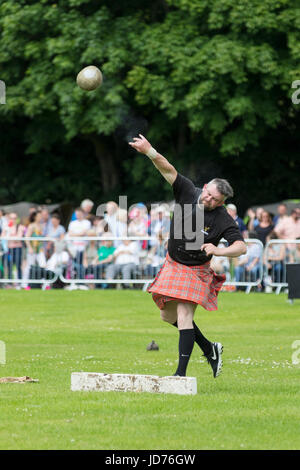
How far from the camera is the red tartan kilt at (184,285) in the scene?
7.24 metres

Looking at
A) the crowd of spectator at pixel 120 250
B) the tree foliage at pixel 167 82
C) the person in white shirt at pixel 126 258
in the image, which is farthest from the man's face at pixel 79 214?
the tree foliage at pixel 167 82

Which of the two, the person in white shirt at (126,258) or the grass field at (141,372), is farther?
the person in white shirt at (126,258)

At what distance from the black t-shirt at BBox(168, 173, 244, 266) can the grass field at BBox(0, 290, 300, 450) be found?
0.95 metres

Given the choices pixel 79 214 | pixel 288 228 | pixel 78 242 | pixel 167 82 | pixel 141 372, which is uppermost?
pixel 167 82

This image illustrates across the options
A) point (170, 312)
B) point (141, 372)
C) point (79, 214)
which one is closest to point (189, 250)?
point (170, 312)

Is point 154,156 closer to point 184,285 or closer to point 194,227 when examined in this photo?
point 194,227

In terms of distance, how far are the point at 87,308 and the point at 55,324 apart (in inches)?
79.7

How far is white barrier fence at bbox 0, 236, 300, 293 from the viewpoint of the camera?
1638 cm

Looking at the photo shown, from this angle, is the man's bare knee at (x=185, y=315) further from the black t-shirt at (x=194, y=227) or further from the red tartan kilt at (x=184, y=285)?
the black t-shirt at (x=194, y=227)

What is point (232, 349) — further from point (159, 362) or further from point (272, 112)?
point (272, 112)

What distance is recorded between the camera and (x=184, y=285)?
7262mm

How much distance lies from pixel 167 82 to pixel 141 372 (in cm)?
1342

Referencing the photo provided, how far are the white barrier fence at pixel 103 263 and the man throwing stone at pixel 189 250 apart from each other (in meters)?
8.69
